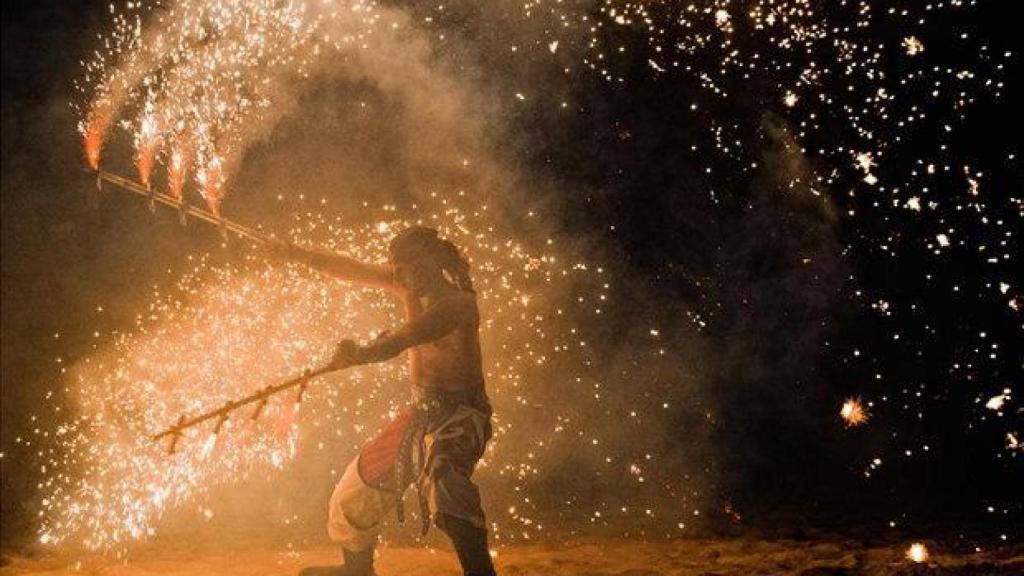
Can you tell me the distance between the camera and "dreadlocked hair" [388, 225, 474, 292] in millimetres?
3730

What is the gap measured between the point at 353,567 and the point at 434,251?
1.91 metres

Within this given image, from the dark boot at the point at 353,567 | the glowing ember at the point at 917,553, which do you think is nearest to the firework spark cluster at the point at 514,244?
the glowing ember at the point at 917,553

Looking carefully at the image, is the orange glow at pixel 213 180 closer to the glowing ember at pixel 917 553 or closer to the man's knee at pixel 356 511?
the man's knee at pixel 356 511

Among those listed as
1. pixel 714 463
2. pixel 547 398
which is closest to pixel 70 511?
Answer: pixel 547 398

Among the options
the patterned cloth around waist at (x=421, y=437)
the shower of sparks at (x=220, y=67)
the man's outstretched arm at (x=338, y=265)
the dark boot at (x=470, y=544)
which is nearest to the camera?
the dark boot at (x=470, y=544)

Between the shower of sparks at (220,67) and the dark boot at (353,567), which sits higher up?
the shower of sparks at (220,67)

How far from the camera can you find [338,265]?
13.7 ft

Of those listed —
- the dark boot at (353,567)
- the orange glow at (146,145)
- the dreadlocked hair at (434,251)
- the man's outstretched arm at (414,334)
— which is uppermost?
the orange glow at (146,145)

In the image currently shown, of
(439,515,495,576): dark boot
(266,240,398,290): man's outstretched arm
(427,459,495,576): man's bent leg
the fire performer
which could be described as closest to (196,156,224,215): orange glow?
(266,240,398,290): man's outstretched arm

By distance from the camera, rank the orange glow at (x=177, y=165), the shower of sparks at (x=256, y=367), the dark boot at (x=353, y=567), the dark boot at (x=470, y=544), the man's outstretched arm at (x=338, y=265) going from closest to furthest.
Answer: the dark boot at (x=470, y=544), the dark boot at (x=353, y=567), the man's outstretched arm at (x=338, y=265), the shower of sparks at (x=256, y=367), the orange glow at (x=177, y=165)

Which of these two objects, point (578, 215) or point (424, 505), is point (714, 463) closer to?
point (578, 215)

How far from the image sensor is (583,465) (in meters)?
5.99

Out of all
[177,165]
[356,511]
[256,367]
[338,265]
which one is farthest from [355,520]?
[177,165]

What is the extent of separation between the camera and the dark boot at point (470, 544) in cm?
321
